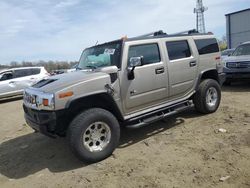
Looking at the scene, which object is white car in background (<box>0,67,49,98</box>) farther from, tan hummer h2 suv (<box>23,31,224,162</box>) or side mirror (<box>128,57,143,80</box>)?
side mirror (<box>128,57,143,80</box>)

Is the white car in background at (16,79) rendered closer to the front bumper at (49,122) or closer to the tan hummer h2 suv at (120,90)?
the tan hummer h2 suv at (120,90)

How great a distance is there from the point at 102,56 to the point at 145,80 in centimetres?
96

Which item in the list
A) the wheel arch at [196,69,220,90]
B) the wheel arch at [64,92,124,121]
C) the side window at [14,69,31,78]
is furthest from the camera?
the side window at [14,69,31,78]

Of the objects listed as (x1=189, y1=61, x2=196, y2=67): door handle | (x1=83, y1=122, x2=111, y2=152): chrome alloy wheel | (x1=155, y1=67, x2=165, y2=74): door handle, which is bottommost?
(x1=83, y1=122, x2=111, y2=152): chrome alloy wheel

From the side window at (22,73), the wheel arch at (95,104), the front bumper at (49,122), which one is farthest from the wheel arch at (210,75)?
the side window at (22,73)

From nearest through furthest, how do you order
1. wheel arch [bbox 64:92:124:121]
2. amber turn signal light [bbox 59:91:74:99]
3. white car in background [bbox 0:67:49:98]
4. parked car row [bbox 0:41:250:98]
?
amber turn signal light [bbox 59:91:74:99]
wheel arch [bbox 64:92:124:121]
parked car row [bbox 0:41:250:98]
white car in background [bbox 0:67:49:98]

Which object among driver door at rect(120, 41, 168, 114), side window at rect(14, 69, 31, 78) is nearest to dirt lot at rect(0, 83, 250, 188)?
driver door at rect(120, 41, 168, 114)

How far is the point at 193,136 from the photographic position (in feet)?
19.4

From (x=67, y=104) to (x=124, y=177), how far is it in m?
1.41

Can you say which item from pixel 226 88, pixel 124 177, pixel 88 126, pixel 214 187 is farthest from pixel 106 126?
pixel 226 88

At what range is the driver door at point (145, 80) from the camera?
5.58m

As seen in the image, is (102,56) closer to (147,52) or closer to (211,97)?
(147,52)

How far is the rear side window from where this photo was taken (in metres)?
7.13

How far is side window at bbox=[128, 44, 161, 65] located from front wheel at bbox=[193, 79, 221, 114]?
1.53 meters
